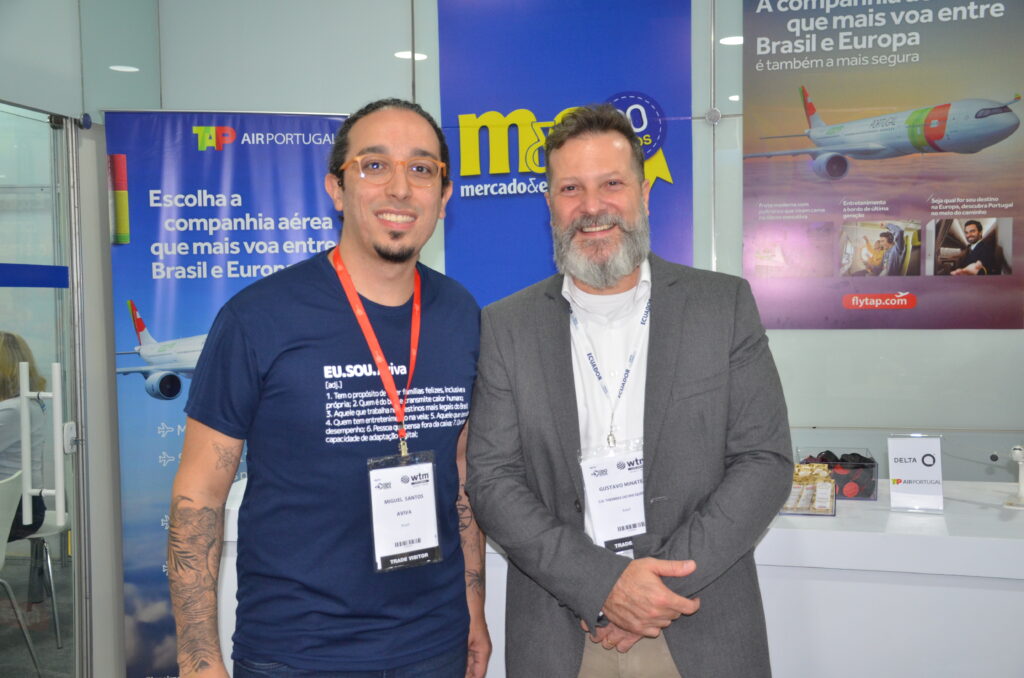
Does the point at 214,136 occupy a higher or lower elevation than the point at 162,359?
higher

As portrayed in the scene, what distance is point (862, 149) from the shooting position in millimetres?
4051

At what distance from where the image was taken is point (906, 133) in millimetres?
4000

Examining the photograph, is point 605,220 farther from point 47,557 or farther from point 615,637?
point 47,557

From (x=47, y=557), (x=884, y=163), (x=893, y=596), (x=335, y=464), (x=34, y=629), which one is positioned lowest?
(x=34, y=629)

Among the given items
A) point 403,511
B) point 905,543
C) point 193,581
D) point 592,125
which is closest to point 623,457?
point 403,511

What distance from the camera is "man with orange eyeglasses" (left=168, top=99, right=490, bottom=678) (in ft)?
4.94

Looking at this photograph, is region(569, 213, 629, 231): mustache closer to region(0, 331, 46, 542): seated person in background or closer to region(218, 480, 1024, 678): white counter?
region(218, 480, 1024, 678): white counter

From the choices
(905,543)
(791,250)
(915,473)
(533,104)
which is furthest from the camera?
(533,104)

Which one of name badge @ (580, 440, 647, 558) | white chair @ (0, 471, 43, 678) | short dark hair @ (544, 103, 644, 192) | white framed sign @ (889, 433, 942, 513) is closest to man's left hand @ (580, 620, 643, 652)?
name badge @ (580, 440, 647, 558)

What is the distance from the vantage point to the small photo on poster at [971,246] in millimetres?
3920

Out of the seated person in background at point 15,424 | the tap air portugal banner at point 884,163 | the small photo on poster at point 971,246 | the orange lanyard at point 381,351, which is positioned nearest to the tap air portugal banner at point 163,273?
the seated person in background at point 15,424

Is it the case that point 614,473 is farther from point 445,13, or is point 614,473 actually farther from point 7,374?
point 445,13

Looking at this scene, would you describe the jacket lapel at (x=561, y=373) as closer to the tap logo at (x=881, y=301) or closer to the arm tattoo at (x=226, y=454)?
the arm tattoo at (x=226, y=454)

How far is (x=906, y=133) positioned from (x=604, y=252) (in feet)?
9.57
